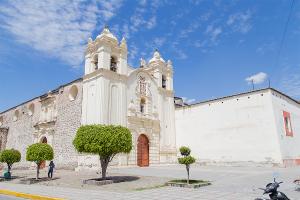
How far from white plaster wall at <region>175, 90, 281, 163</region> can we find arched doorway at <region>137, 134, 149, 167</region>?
4568mm

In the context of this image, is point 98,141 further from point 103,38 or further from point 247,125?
point 247,125

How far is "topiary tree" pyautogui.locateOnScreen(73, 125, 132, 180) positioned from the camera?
13453 mm

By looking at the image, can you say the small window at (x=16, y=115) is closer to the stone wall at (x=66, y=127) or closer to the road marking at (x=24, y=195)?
the stone wall at (x=66, y=127)

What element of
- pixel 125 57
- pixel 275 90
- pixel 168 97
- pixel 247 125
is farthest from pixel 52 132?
pixel 275 90

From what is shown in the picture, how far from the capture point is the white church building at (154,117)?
22016 millimetres

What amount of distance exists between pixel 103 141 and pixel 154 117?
13265 mm

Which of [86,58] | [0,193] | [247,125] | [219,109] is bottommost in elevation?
[0,193]

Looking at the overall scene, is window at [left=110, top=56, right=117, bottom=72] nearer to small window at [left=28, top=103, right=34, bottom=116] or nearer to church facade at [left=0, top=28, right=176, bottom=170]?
church facade at [left=0, top=28, right=176, bottom=170]

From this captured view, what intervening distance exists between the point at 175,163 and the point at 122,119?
7.79 meters

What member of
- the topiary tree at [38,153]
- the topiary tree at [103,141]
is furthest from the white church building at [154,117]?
the topiary tree at [103,141]

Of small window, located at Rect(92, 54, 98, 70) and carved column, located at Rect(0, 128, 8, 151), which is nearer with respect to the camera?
small window, located at Rect(92, 54, 98, 70)

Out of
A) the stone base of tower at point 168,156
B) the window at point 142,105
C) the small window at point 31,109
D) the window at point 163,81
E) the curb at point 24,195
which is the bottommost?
the curb at point 24,195

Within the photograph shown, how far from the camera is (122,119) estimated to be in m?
23.0

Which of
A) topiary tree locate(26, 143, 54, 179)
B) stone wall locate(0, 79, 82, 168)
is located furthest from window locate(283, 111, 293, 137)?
topiary tree locate(26, 143, 54, 179)
